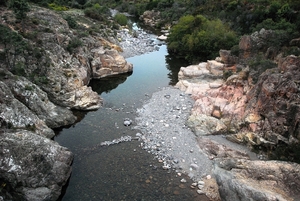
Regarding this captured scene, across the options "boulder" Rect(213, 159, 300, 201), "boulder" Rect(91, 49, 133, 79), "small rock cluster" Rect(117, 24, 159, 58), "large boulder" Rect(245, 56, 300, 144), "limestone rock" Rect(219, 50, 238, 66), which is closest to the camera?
"boulder" Rect(213, 159, 300, 201)

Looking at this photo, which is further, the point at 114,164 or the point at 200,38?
the point at 200,38

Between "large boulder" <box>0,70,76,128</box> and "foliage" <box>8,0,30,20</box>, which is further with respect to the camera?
"foliage" <box>8,0,30,20</box>

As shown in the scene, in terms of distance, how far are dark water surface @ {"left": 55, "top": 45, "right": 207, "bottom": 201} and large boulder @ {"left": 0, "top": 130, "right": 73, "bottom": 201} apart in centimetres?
121

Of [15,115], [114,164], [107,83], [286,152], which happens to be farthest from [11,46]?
[286,152]

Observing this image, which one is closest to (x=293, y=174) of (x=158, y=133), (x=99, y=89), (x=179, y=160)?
(x=179, y=160)

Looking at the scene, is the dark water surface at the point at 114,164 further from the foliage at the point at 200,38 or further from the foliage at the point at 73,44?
the foliage at the point at 200,38

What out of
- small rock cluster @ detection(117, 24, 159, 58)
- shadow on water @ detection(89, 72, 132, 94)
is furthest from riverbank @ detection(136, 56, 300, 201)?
small rock cluster @ detection(117, 24, 159, 58)

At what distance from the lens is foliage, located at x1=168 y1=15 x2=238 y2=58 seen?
139ft

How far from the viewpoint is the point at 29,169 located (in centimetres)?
1666

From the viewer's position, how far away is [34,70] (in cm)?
2909

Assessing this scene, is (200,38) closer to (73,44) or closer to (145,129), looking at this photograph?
(73,44)

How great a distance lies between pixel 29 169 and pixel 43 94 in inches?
419

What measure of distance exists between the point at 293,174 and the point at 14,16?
38.5 metres

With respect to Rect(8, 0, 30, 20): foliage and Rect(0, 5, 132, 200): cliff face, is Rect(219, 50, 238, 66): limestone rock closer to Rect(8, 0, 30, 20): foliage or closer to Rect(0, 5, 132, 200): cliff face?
Rect(0, 5, 132, 200): cliff face
